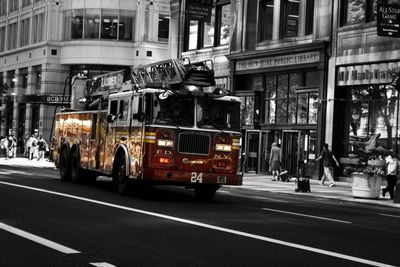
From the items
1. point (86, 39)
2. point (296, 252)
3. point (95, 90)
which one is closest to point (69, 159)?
point (95, 90)

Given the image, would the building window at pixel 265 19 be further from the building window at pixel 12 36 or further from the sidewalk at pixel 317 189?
the building window at pixel 12 36

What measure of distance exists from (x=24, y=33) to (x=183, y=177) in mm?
49372

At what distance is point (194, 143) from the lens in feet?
59.6

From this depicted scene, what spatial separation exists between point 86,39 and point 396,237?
4665 centimetres

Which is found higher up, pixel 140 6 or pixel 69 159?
pixel 140 6

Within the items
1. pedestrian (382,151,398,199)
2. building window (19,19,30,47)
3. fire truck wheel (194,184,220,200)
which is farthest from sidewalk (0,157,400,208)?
building window (19,19,30,47)

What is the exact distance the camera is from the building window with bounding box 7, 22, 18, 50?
66294 millimetres

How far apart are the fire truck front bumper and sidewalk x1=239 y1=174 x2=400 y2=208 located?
247 inches

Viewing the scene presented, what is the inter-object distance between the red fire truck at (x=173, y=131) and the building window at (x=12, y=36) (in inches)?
1902

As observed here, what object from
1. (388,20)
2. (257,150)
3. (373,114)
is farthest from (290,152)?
(388,20)

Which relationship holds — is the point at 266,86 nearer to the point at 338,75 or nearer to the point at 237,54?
the point at 237,54

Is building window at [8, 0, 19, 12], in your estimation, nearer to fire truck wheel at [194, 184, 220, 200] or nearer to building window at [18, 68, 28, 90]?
building window at [18, 68, 28, 90]

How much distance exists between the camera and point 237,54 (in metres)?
39.4

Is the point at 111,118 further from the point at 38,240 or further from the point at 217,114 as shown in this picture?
the point at 38,240
